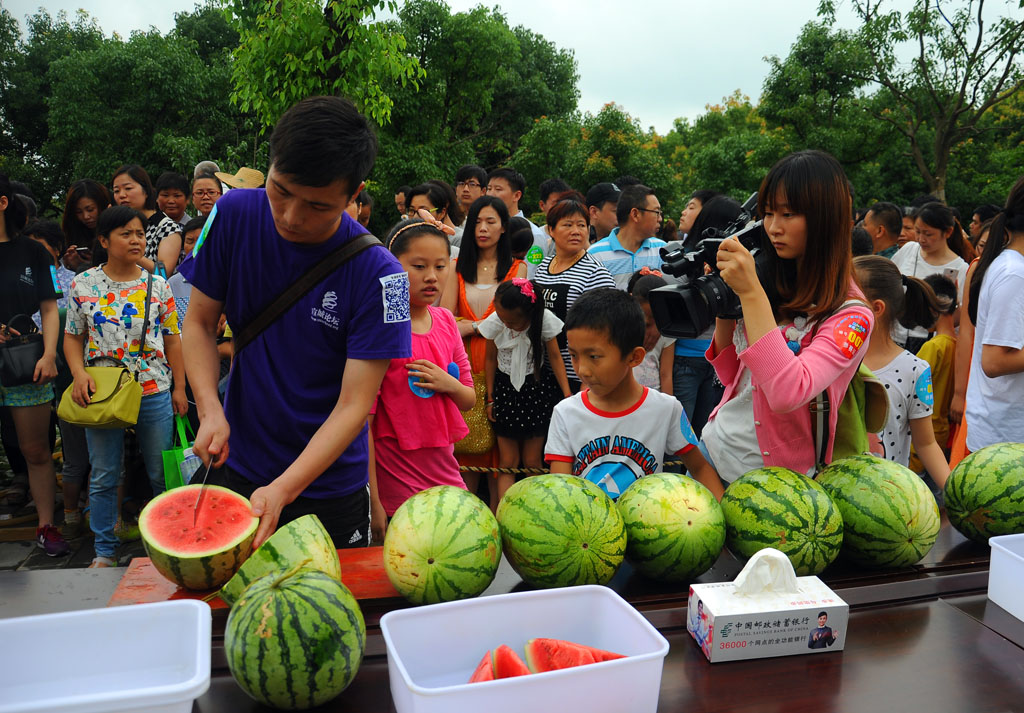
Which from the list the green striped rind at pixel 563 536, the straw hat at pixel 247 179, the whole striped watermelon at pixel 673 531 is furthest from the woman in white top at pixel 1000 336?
the straw hat at pixel 247 179

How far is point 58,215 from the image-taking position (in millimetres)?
21781

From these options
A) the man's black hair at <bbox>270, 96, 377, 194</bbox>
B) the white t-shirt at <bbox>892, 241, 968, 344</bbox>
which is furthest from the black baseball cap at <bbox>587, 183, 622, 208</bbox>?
the man's black hair at <bbox>270, 96, 377, 194</bbox>

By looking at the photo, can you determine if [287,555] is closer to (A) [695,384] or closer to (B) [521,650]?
(B) [521,650]

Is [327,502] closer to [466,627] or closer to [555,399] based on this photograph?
[466,627]

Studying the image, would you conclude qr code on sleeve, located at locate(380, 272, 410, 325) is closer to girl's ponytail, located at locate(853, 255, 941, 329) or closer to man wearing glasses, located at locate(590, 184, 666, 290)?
girl's ponytail, located at locate(853, 255, 941, 329)

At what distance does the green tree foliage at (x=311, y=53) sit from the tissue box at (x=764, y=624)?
24.7 ft

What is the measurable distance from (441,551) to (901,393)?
8.69 ft

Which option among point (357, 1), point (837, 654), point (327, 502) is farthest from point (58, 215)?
point (837, 654)

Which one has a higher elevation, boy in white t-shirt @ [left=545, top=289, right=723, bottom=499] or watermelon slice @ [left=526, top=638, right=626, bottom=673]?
boy in white t-shirt @ [left=545, top=289, right=723, bottom=499]

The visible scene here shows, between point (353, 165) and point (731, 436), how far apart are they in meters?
1.57

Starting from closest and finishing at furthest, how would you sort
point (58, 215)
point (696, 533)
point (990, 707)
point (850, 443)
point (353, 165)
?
point (990, 707) < point (696, 533) < point (353, 165) < point (850, 443) < point (58, 215)

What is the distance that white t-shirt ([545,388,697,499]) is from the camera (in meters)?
2.71

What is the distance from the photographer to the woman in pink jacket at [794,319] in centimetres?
208

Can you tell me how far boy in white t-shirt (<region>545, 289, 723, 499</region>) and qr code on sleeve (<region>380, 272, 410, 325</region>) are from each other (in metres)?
0.69
